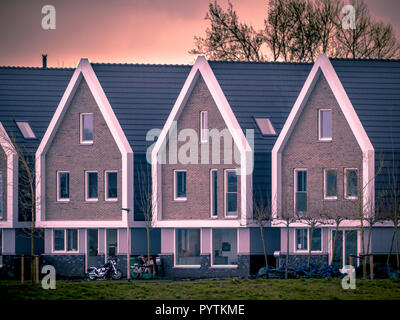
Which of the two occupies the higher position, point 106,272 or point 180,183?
point 180,183

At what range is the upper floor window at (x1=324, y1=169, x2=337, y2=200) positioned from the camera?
49.5 meters

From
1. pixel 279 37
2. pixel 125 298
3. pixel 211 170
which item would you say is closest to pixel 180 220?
pixel 211 170

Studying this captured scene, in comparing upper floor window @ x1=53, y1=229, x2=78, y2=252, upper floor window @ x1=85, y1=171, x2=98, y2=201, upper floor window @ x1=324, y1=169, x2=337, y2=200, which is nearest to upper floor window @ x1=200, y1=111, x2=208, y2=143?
upper floor window @ x1=85, y1=171, x2=98, y2=201

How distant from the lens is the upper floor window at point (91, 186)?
167 feet

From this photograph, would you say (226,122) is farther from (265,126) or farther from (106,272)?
(106,272)

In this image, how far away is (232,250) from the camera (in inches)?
1972

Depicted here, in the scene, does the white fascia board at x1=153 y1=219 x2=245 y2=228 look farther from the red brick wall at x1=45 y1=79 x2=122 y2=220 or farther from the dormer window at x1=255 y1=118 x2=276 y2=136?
the dormer window at x1=255 y1=118 x2=276 y2=136

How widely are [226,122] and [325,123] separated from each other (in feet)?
Result: 18.0

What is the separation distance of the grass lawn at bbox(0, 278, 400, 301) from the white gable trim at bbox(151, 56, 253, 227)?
9.59 m

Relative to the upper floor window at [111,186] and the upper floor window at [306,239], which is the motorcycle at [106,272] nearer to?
the upper floor window at [111,186]

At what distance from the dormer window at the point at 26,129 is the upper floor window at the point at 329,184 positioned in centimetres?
1684

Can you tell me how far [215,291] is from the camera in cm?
3759

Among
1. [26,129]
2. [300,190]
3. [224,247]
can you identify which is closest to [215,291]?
[224,247]

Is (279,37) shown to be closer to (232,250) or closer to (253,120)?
(253,120)
